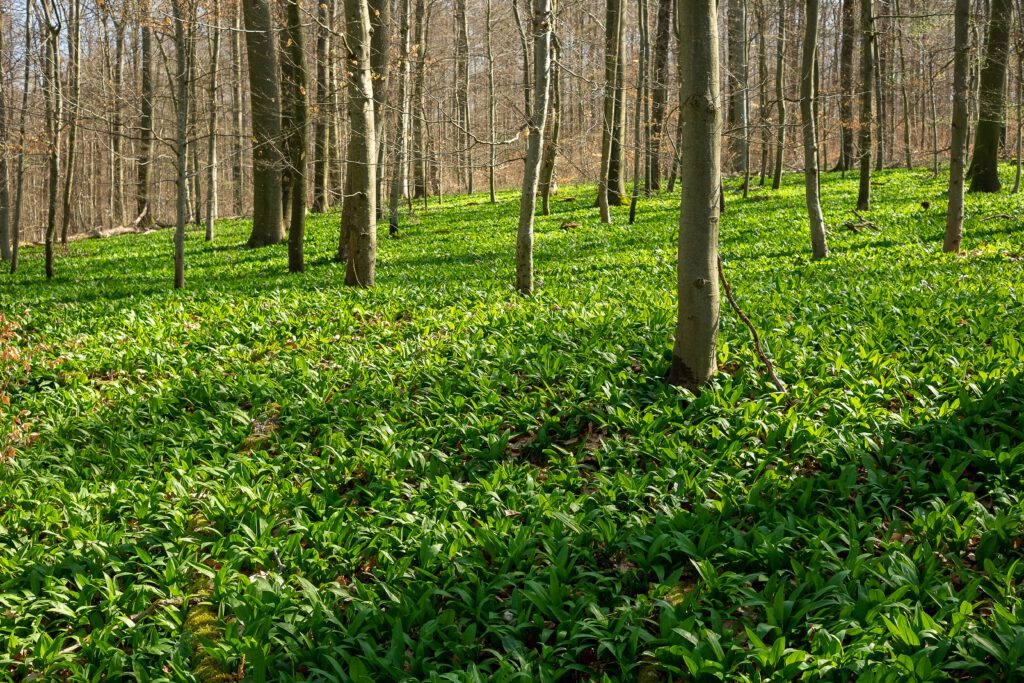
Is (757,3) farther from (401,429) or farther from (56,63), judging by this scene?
(401,429)

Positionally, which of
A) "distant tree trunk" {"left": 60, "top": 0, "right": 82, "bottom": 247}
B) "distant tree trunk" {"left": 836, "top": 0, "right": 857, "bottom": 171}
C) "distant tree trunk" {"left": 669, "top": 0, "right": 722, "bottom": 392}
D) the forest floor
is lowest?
the forest floor

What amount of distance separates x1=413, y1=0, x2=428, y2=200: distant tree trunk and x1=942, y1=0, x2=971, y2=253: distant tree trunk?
23.2 ft

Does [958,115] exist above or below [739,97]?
below

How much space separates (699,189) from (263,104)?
14.2 meters

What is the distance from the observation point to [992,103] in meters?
16.0

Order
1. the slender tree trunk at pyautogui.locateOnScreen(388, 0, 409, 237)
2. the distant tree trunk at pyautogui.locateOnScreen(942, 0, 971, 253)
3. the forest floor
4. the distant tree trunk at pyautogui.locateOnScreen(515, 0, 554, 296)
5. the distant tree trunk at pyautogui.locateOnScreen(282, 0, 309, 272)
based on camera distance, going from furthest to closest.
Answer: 1. the slender tree trunk at pyautogui.locateOnScreen(388, 0, 409, 237)
2. the distant tree trunk at pyautogui.locateOnScreen(282, 0, 309, 272)
3. the distant tree trunk at pyautogui.locateOnScreen(942, 0, 971, 253)
4. the distant tree trunk at pyautogui.locateOnScreen(515, 0, 554, 296)
5. the forest floor

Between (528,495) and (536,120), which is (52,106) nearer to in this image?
(536,120)

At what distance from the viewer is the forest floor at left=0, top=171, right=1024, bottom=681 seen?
9.82 ft

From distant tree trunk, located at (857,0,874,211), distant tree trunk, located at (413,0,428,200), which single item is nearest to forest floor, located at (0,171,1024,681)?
distant tree trunk, located at (413,0,428,200)

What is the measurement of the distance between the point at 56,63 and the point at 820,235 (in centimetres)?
1414

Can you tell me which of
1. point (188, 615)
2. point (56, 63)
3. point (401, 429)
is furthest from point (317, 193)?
point (188, 615)

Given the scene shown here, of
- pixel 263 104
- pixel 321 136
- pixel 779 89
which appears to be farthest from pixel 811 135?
pixel 321 136

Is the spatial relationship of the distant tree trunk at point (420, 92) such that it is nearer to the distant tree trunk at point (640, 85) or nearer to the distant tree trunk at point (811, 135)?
the distant tree trunk at point (640, 85)

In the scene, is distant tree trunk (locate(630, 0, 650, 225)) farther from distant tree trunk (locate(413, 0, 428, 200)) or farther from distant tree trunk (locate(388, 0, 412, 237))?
distant tree trunk (locate(388, 0, 412, 237))
